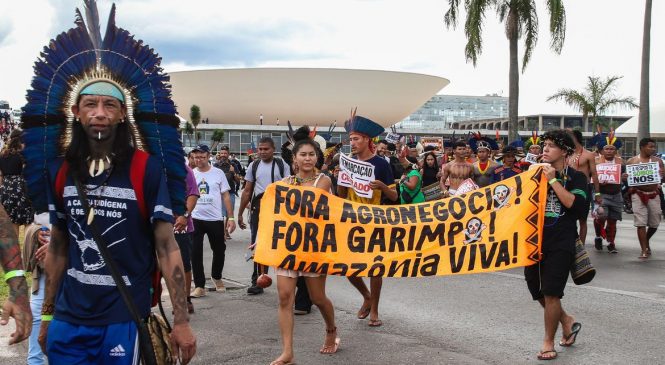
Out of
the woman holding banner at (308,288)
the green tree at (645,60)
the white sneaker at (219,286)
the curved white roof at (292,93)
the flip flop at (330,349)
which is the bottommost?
the white sneaker at (219,286)

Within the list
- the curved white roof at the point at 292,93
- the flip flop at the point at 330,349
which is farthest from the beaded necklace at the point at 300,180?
the curved white roof at the point at 292,93

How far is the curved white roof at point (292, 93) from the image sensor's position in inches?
3366

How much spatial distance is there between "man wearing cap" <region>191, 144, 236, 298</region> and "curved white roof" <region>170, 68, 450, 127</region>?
250ft

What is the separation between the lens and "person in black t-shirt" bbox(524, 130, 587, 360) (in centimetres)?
594

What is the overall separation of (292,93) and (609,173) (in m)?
74.9

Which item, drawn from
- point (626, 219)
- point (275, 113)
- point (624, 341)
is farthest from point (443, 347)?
point (275, 113)

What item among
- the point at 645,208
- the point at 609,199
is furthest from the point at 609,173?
the point at 645,208

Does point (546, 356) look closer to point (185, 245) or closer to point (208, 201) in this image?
point (185, 245)

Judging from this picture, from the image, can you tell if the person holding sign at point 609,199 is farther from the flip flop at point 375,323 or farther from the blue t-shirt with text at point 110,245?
the blue t-shirt with text at point 110,245

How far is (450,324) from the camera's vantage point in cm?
708

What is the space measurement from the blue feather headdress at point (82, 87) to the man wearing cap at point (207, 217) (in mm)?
5431

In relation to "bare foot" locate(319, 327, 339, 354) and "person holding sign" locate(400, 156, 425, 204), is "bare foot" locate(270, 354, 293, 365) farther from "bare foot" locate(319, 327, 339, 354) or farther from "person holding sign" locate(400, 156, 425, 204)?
"person holding sign" locate(400, 156, 425, 204)

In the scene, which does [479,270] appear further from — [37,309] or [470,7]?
[470,7]

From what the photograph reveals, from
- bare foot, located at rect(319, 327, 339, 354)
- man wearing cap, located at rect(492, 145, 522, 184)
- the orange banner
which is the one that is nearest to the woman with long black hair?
the orange banner
